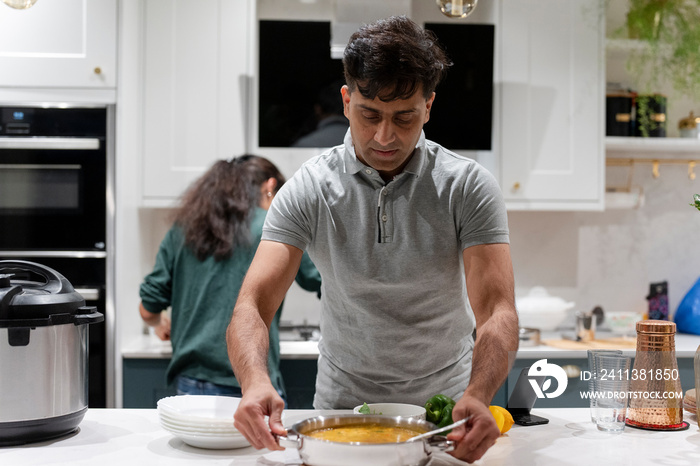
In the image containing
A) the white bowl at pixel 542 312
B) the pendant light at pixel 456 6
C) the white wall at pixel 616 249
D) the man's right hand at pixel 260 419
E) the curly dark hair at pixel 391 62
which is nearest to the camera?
the man's right hand at pixel 260 419

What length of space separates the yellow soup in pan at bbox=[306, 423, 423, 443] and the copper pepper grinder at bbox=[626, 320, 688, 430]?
23.9 inches

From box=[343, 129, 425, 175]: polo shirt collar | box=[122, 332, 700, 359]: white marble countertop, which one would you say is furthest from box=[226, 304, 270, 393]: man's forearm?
box=[122, 332, 700, 359]: white marble countertop

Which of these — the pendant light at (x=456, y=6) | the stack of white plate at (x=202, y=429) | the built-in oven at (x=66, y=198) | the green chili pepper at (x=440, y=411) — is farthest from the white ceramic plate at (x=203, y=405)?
the built-in oven at (x=66, y=198)

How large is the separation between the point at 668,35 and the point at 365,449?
295cm

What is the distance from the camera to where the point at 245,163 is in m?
2.72

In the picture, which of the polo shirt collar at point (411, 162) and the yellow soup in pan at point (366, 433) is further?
the polo shirt collar at point (411, 162)

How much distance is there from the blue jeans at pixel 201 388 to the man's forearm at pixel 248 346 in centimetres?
105

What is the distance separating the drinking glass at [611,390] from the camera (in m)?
1.48

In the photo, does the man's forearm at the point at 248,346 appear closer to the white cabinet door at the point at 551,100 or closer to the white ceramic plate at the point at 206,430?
the white ceramic plate at the point at 206,430

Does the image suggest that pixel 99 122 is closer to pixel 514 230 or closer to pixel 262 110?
pixel 262 110

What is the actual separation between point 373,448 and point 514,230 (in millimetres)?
2678

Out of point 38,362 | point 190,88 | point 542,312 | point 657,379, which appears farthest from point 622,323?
point 38,362

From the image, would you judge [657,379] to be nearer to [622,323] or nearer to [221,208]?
[221,208]

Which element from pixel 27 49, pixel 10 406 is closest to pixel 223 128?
pixel 27 49
